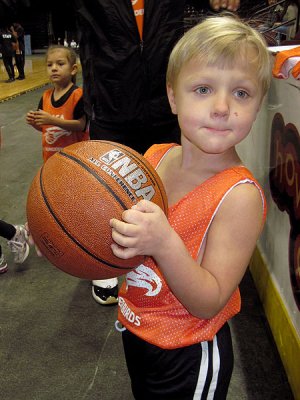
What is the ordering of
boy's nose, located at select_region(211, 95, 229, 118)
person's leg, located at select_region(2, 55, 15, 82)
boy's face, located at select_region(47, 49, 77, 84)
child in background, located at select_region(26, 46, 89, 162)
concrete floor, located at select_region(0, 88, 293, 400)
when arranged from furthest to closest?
person's leg, located at select_region(2, 55, 15, 82)
boy's face, located at select_region(47, 49, 77, 84)
child in background, located at select_region(26, 46, 89, 162)
concrete floor, located at select_region(0, 88, 293, 400)
boy's nose, located at select_region(211, 95, 229, 118)

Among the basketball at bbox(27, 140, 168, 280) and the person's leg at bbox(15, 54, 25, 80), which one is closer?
the basketball at bbox(27, 140, 168, 280)

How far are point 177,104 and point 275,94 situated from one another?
1212 mm

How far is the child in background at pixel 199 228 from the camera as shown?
0.85 metres

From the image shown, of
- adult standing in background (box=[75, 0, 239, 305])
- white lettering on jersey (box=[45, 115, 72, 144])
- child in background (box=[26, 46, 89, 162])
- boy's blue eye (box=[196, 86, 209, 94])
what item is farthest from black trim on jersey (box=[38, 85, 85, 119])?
boy's blue eye (box=[196, 86, 209, 94])

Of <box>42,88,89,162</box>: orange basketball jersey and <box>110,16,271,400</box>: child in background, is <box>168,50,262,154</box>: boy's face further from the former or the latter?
<box>42,88,89,162</box>: orange basketball jersey

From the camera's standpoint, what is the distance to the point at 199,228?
3.31 ft

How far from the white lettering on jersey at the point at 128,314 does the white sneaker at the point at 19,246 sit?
180cm

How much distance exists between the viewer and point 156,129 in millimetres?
2201

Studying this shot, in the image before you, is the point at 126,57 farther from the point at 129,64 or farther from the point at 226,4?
the point at 226,4

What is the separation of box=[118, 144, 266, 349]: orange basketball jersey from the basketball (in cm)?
7

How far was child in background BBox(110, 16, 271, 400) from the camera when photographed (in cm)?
85

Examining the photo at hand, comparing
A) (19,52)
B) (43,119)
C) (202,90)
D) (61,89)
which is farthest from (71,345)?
(19,52)

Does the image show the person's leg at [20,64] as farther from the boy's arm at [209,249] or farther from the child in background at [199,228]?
the boy's arm at [209,249]

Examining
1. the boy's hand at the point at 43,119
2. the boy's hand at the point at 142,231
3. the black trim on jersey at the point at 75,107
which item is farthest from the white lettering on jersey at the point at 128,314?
the black trim on jersey at the point at 75,107
